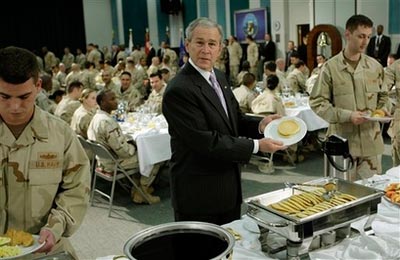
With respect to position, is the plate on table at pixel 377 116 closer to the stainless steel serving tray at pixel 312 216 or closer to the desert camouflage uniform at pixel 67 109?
the stainless steel serving tray at pixel 312 216

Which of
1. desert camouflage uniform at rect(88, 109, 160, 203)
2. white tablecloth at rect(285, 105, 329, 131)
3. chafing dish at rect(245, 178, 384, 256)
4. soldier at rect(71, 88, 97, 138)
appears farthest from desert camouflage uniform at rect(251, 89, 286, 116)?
chafing dish at rect(245, 178, 384, 256)

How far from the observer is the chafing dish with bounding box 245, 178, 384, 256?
131 cm

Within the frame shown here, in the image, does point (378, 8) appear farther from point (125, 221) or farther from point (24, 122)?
point (24, 122)

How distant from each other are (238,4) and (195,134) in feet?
38.8

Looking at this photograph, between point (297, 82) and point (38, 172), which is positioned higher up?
point (38, 172)

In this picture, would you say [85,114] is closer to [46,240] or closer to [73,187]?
[73,187]

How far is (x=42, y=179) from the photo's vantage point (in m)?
1.35

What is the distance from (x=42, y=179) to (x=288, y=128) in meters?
0.96

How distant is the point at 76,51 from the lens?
16.8 meters

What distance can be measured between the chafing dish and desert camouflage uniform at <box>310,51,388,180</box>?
992 millimetres

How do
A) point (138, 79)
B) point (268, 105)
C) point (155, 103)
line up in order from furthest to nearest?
point (138, 79) → point (155, 103) → point (268, 105)

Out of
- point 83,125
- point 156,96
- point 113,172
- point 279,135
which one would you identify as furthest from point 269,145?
point 156,96

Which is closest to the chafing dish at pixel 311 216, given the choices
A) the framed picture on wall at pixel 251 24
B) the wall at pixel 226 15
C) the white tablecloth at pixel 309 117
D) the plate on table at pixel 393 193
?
the plate on table at pixel 393 193

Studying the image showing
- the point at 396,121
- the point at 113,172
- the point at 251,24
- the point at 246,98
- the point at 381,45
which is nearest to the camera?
the point at 396,121
